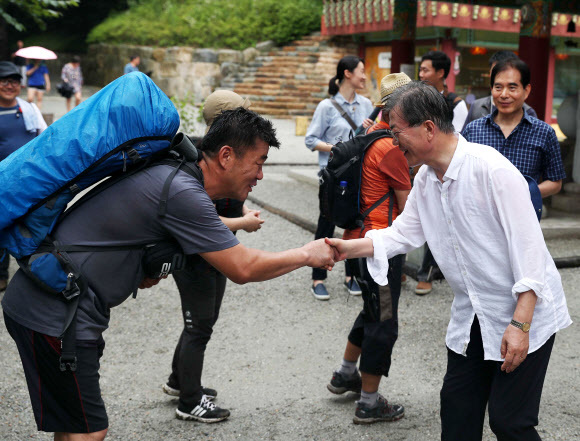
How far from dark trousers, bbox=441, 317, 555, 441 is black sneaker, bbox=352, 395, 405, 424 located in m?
0.96

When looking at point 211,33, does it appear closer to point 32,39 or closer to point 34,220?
point 32,39

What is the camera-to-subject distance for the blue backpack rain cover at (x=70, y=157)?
89.8 inches

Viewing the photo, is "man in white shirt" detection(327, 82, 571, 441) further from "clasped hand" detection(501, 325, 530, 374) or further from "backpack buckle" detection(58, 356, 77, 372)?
"backpack buckle" detection(58, 356, 77, 372)

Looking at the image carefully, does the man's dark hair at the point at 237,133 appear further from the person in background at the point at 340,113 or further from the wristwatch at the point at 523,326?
the person in background at the point at 340,113

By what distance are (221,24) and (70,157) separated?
79.9ft

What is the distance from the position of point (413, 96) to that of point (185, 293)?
1717 millimetres

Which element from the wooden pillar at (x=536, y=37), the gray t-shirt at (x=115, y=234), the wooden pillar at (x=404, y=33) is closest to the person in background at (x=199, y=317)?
the gray t-shirt at (x=115, y=234)

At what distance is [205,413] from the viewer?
3.68m

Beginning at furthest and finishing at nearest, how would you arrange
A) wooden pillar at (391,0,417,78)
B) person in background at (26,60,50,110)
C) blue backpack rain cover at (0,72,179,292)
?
person in background at (26,60,50,110)
wooden pillar at (391,0,417,78)
blue backpack rain cover at (0,72,179,292)

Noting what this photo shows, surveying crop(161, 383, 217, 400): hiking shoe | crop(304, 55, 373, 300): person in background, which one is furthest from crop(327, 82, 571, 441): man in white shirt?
crop(304, 55, 373, 300): person in background

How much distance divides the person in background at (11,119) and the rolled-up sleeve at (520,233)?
4660 millimetres

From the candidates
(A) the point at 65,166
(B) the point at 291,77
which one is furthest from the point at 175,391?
(B) the point at 291,77

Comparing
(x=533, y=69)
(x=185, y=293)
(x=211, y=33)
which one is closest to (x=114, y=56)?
(x=211, y=33)

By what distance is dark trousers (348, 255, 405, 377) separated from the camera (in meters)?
3.46
